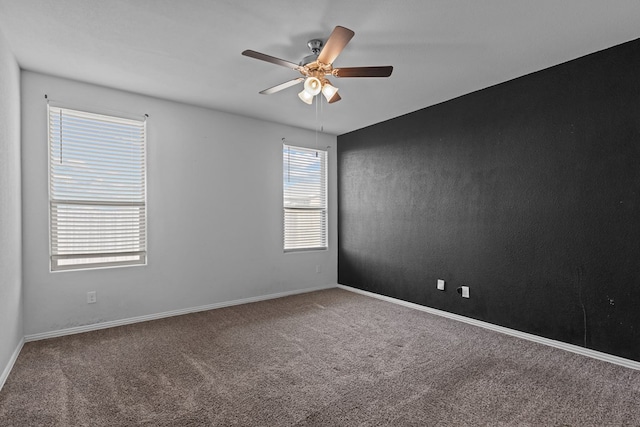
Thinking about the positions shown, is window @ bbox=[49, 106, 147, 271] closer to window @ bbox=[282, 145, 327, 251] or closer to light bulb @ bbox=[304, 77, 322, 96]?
window @ bbox=[282, 145, 327, 251]

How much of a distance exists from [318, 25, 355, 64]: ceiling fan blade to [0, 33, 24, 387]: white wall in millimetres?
2435

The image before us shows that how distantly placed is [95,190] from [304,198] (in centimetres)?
283

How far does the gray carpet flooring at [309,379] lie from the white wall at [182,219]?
0.45 m

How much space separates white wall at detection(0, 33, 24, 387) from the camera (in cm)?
247

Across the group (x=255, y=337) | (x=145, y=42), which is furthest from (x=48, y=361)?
(x=145, y=42)

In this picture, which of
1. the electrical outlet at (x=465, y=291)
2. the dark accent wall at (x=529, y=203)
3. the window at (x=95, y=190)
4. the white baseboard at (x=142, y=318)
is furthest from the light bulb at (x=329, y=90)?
the white baseboard at (x=142, y=318)

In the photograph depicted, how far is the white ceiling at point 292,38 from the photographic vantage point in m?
2.28

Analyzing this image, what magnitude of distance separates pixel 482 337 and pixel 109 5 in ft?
13.8

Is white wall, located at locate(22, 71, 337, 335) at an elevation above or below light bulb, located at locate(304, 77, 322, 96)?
below

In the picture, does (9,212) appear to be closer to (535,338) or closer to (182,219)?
(182,219)

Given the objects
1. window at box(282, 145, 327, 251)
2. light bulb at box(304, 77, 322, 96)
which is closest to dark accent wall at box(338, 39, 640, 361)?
window at box(282, 145, 327, 251)

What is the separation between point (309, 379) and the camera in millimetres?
2490

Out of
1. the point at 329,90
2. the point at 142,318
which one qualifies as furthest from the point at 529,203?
the point at 142,318

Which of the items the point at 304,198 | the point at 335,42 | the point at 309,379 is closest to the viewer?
the point at 335,42
